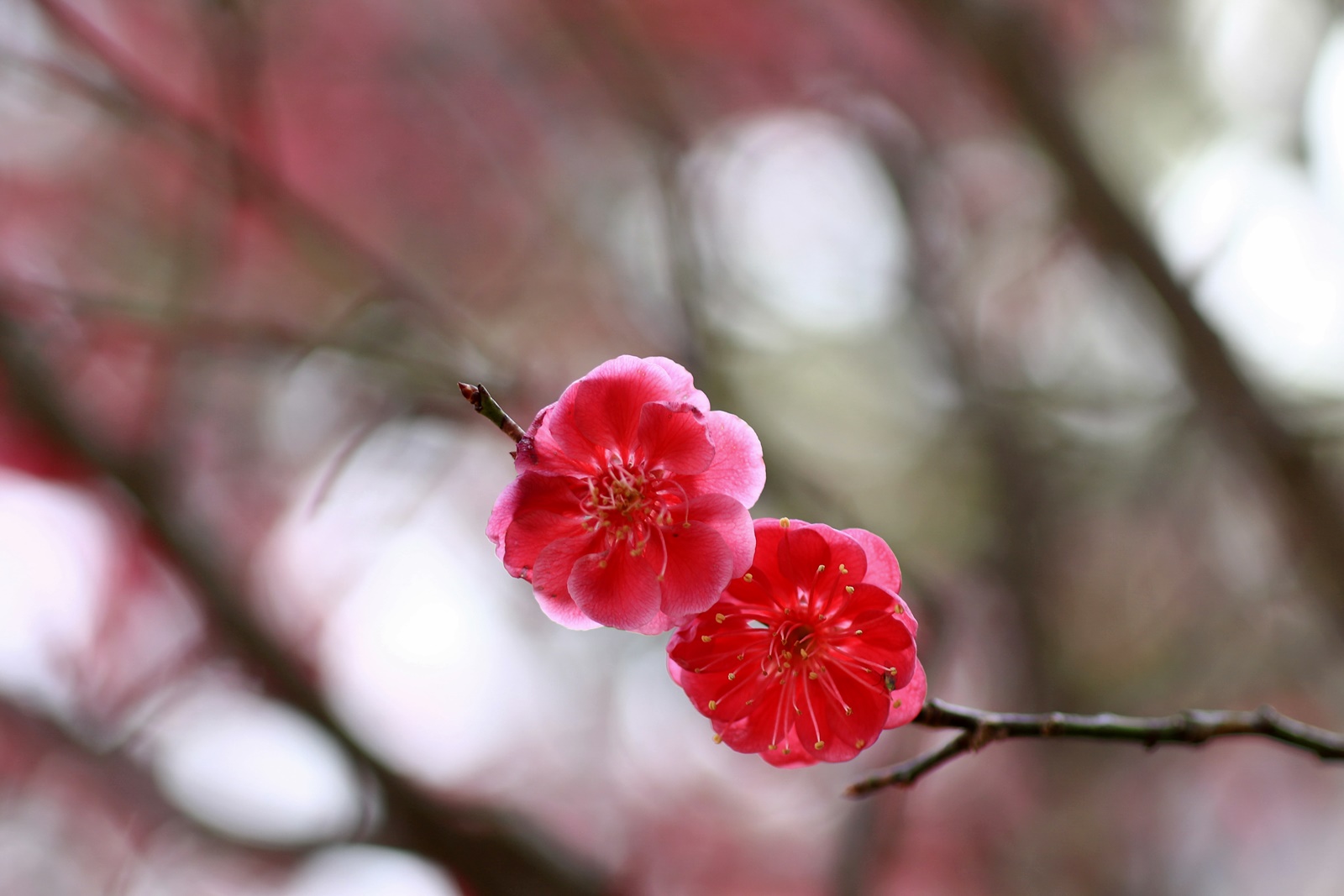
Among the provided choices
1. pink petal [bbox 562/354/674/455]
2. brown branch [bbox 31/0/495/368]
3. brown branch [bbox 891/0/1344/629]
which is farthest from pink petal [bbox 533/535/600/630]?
brown branch [bbox 891/0/1344/629]

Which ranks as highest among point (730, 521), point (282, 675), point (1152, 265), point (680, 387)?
point (1152, 265)

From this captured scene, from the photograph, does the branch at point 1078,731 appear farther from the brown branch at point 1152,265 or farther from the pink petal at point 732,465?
the brown branch at point 1152,265

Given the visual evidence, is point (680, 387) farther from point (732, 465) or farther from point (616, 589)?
point (616, 589)

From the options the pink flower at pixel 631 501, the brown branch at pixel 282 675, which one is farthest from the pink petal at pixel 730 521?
the brown branch at pixel 282 675

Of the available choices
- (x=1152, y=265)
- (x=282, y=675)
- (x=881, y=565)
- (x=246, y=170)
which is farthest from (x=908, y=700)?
(x=246, y=170)

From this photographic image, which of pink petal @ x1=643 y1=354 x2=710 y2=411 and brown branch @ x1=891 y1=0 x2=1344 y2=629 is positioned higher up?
brown branch @ x1=891 y1=0 x2=1344 y2=629

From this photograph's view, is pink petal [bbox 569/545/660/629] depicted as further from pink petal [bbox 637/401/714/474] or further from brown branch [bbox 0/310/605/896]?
brown branch [bbox 0/310/605/896]
